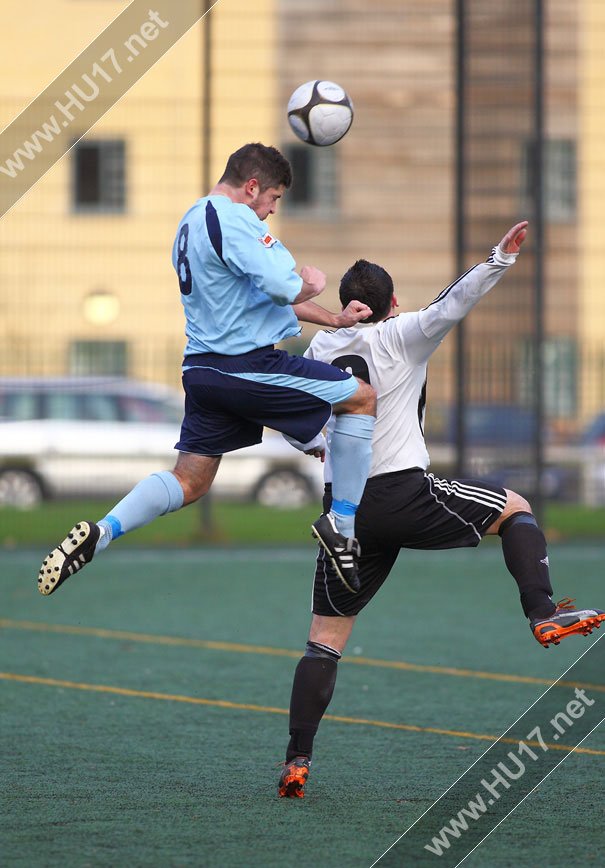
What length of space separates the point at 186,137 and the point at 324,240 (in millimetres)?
3098

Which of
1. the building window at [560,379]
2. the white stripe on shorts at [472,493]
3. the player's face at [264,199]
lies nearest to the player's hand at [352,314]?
the player's face at [264,199]

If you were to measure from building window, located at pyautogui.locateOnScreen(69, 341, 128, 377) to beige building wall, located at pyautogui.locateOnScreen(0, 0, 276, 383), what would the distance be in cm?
9

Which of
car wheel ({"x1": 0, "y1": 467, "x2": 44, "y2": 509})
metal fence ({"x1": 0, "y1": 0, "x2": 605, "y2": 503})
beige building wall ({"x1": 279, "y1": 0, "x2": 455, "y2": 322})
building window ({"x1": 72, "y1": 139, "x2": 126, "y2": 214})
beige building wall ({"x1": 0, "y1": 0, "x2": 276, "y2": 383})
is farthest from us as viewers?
building window ({"x1": 72, "y1": 139, "x2": 126, "y2": 214})

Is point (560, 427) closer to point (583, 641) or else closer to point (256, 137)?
point (256, 137)

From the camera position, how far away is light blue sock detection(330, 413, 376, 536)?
589 centimetres

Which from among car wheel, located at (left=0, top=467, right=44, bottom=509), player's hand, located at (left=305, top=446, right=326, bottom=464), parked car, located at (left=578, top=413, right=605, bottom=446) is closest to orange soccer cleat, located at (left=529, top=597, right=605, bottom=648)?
player's hand, located at (left=305, top=446, right=326, bottom=464)

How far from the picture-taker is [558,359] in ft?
60.7

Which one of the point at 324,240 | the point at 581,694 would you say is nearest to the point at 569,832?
the point at 581,694

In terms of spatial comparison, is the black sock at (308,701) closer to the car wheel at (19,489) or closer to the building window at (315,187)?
the car wheel at (19,489)

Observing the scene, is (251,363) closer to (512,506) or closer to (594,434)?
(512,506)

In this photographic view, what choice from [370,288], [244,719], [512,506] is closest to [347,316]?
[370,288]

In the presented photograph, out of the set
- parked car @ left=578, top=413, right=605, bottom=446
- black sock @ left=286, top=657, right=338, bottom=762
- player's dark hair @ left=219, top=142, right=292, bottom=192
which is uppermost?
player's dark hair @ left=219, top=142, right=292, bottom=192

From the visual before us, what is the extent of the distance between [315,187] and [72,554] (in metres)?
17.6

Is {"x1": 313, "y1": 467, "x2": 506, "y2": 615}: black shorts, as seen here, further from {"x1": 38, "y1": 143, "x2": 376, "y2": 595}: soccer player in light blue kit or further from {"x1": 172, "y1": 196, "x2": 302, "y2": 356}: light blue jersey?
{"x1": 172, "y1": 196, "x2": 302, "y2": 356}: light blue jersey
